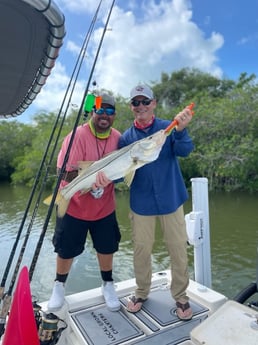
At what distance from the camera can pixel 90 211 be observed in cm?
268

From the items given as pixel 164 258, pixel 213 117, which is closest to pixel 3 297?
pixel 164 258

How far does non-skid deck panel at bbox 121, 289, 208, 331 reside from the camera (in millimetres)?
2535

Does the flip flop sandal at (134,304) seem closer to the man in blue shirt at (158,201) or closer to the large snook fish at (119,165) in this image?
the man in blue shirt at (158,201)

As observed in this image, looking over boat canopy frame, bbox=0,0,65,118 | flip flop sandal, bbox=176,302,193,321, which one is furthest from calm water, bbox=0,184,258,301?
boat canopy frame, bbox=0,0,65,118

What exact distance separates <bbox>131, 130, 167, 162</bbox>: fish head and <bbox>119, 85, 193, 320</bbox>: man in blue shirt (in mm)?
251

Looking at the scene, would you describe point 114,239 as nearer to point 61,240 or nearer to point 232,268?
point 61,240

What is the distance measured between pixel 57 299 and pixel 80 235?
1.89 ft

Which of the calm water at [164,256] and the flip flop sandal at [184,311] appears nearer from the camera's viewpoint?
the flip flop sandal at [184,311]

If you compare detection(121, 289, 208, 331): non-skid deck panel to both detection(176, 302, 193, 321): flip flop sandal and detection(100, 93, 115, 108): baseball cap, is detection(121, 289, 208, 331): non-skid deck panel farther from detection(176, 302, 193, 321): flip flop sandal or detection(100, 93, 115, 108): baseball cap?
detection(100, 93, 115, 108): baseball cap

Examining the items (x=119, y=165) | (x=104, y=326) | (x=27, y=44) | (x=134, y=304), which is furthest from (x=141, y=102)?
(x=104, y=326)

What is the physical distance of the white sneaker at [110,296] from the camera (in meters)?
2.73

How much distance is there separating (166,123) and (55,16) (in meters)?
1.39

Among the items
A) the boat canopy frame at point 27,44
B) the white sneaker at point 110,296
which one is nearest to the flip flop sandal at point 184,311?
the white sneaker at point 110,296

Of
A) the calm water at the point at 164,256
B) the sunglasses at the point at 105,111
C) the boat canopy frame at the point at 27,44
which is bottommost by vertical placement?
the calm water at the point at 164,256
